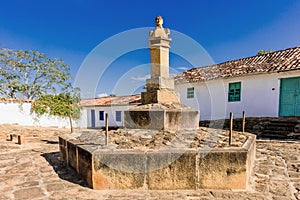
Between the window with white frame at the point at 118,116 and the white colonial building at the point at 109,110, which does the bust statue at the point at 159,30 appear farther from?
the window with white frame at the point at 118,116

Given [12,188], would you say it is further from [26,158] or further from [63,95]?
[63,95]

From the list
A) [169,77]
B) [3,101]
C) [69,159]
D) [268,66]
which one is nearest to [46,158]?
[69,159]

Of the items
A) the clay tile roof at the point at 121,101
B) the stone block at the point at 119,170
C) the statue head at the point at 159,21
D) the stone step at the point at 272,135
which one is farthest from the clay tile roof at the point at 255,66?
the stone block at the point at 119,170

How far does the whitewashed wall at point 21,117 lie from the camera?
385 inches

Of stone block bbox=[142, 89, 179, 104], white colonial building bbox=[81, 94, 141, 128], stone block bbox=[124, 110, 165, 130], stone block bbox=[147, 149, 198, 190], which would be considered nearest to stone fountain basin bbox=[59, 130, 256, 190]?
stone block bbox=[147, 149, 198, 190]

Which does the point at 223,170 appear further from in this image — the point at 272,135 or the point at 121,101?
the point at 121,101

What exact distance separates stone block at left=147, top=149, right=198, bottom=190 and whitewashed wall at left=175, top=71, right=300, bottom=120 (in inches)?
340

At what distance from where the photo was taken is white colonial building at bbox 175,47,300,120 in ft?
27.6

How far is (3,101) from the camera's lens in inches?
382

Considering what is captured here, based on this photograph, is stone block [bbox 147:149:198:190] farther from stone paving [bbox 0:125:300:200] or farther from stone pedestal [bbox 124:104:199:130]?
stone pedestal [bbox 124:104:199:130]

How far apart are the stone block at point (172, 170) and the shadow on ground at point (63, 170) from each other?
42.3 inches

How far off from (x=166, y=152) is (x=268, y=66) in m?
9.45

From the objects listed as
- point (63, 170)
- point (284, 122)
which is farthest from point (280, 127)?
point (63, 170)

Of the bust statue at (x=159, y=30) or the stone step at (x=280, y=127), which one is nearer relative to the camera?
the bust statue at (x=159, y=30)
